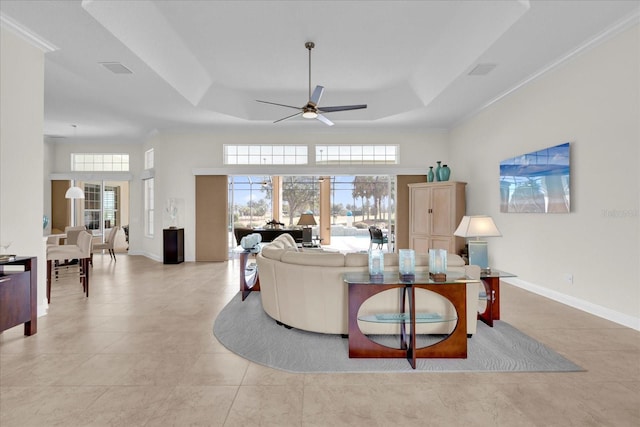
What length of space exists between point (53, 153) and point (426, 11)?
1048 cm

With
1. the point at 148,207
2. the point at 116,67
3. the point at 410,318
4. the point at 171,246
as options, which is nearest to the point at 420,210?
the point at 410,318

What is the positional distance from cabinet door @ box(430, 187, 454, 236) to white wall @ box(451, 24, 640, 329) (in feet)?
4.00

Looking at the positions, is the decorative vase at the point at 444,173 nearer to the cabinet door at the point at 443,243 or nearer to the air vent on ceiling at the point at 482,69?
the cabinet door at the point at 443,243

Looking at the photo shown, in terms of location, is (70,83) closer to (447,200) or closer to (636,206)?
(447,200)

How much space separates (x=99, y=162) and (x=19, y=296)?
7.83 m

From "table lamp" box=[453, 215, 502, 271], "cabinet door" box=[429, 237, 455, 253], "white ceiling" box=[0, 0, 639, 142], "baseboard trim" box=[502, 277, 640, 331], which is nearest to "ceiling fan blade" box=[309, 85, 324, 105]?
"white ceiling" box=[0, 0, 639, 142]

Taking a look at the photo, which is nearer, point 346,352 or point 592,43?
point 346,352

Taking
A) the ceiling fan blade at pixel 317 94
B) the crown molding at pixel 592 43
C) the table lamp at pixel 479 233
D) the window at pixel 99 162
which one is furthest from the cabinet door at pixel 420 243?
the window at pixel 99 162

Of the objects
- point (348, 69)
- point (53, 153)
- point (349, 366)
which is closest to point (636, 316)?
point (349, 366)

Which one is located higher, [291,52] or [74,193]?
[291,52]

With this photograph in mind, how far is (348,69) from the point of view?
19.3 feet

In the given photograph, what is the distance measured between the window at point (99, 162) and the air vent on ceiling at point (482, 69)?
9.13m

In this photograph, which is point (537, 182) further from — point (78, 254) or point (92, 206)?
point (92, 206)

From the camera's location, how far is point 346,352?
2.96m
